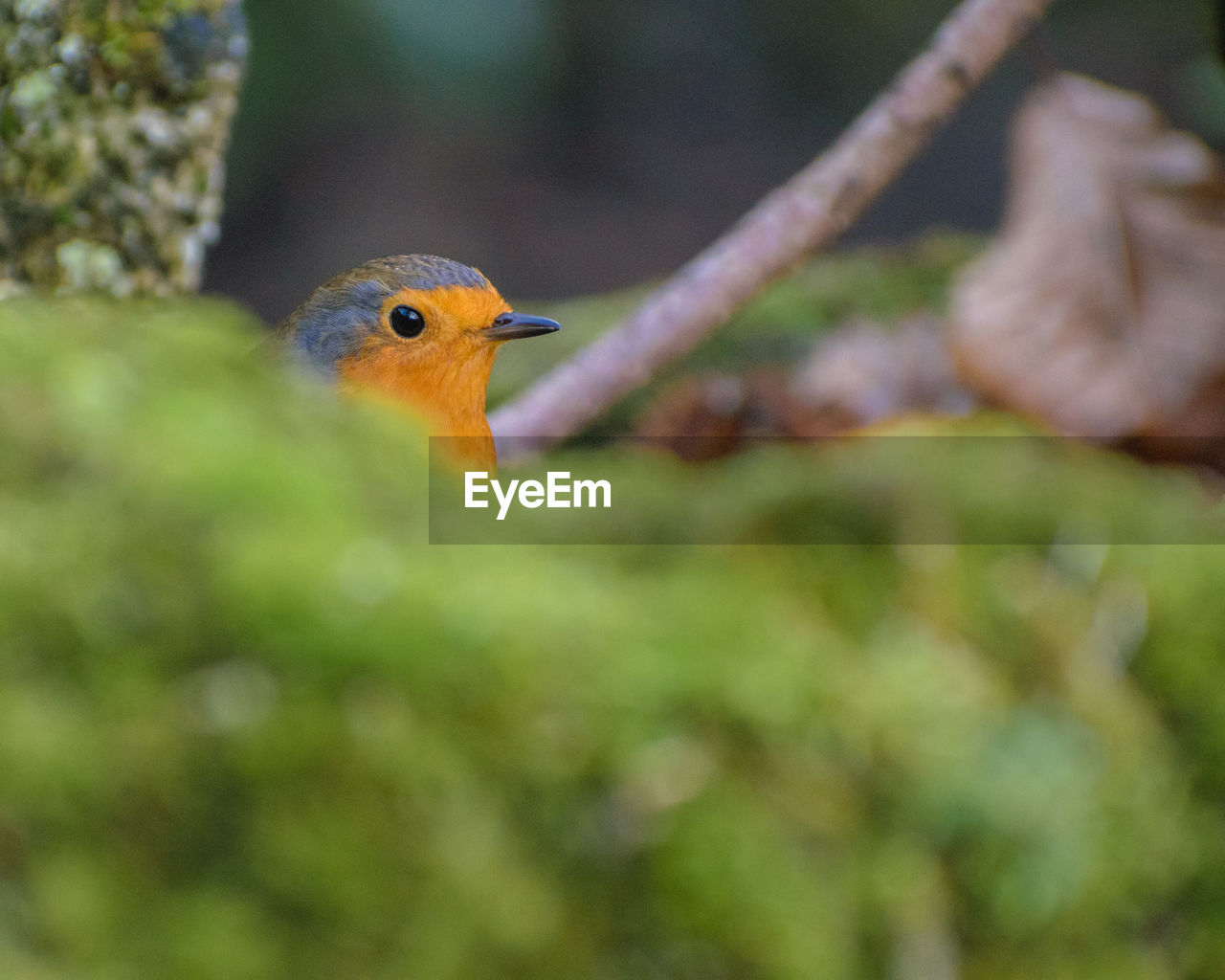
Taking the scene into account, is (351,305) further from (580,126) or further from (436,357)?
(580,126)

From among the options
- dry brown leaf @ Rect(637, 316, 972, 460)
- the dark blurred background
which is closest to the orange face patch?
dry brown leaf @ Rect(637, 316, 972, 460)

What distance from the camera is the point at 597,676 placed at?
2.49 ft

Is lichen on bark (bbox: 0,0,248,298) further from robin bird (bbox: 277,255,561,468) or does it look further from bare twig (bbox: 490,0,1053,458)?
bare twig (bbox: 490,0,1053,458)

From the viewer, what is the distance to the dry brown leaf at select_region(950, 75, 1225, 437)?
5.10 feet

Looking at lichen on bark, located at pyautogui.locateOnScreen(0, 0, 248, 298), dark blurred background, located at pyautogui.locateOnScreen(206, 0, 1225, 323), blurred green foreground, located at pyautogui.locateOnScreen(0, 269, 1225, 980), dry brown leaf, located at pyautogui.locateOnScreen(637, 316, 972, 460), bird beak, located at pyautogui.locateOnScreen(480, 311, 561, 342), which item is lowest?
blurred green foreground, located at pyautogui.locateOnScreen(0, 269, 1225, 980)

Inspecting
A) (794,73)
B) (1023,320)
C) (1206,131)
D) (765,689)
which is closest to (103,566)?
(765,689)

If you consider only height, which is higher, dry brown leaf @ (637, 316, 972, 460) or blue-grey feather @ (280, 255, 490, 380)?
blue-grey feather @ (280, 255, 490, 380)

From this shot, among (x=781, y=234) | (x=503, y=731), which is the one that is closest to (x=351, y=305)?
(x=781, y=234)

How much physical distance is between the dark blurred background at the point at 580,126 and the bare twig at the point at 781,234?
1.78 meters

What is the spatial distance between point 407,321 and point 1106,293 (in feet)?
3.46

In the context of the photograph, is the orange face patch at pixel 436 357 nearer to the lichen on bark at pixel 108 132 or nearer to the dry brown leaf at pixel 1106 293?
the lichen on bark at pixel 108 132

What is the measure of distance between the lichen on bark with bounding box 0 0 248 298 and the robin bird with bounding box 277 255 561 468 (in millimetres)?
197

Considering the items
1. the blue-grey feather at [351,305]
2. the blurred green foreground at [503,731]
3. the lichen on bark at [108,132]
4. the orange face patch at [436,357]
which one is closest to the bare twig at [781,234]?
the orange face patch at [436,357]

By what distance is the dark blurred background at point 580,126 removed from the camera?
3.16 meters
